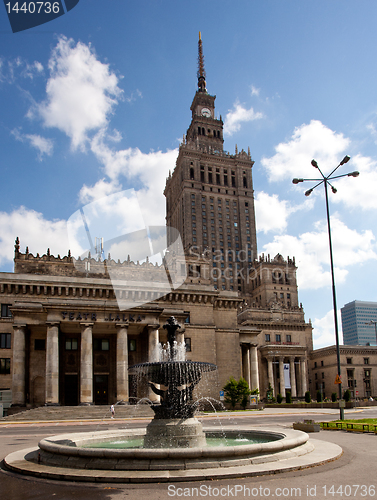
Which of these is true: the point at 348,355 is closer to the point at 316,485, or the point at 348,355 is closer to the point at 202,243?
the point at 202,243

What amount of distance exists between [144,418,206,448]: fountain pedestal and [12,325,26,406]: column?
36125 millimetres

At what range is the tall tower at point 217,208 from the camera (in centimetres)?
14588

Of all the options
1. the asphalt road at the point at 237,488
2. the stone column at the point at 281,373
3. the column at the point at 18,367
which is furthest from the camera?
the stone column at the point at 281,373

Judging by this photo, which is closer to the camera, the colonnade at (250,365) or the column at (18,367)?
the column at (18,367)

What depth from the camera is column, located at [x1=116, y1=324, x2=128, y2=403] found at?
49.2 metres

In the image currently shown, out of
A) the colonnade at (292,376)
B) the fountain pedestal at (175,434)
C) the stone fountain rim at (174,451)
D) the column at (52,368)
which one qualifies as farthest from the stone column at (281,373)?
the stone fountain rim at (174,451)

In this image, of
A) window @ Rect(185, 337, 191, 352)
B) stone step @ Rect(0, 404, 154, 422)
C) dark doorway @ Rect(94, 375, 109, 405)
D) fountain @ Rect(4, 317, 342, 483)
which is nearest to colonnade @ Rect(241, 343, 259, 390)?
window @ Rect(185, 337, 191, 352)

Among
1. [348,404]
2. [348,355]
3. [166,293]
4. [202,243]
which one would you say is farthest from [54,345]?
[202,243]

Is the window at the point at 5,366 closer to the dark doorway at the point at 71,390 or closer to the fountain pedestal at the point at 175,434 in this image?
the dark doorway at the point at 71,390

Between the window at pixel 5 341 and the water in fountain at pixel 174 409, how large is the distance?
138 ft

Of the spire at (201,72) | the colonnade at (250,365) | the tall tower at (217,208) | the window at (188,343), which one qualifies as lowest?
the colonnade at (250,365)

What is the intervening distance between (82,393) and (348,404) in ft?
110

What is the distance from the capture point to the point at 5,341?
2156 inches

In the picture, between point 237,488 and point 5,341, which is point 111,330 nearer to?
point 5,341
